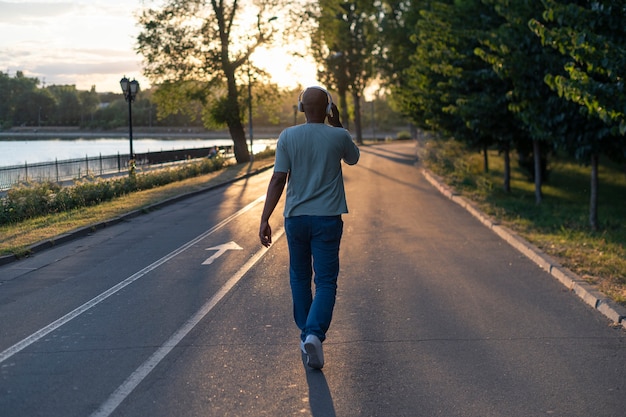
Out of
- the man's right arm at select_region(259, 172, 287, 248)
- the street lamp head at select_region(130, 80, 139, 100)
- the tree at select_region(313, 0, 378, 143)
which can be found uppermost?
the tree at select_region(313, 0, 378, 143)

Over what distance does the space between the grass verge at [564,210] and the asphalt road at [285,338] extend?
664 mm

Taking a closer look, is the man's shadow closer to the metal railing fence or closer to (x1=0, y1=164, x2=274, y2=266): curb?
(x1=0, y1=164, x2=274, y2=266): curb

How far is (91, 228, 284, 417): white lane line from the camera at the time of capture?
4.86m

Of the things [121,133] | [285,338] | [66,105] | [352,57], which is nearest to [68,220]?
[285,338]

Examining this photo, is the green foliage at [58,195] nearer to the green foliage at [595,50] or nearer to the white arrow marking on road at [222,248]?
the white arrow marking on road at [222,248]

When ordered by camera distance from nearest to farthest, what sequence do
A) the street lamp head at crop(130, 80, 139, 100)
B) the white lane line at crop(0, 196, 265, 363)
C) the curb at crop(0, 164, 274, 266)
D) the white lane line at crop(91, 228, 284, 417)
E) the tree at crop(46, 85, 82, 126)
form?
the white lane line at crop(91, 228, 284, 417)
the white lane line at crop(0, 196, 265, 363)
the curb at crop(0, 164, 274, 266)
the street lamp head at crop(130, 80, 139, 100)
the tree at crop(46, 85, 82, 126)

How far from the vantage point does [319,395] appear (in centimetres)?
506

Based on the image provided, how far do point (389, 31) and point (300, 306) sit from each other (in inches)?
1870

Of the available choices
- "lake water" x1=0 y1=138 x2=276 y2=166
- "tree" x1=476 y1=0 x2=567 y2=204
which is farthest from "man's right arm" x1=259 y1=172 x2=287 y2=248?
"lake water" x1=0 y1=138 x2=276 y2=166

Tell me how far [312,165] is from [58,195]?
1559 centimetres

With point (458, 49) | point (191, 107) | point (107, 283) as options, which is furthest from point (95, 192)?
point (191, 107)

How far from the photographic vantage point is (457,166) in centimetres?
3200

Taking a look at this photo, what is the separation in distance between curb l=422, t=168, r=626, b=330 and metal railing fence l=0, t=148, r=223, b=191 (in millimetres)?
15168

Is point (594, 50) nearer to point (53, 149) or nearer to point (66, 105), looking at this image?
point (66, 105)
